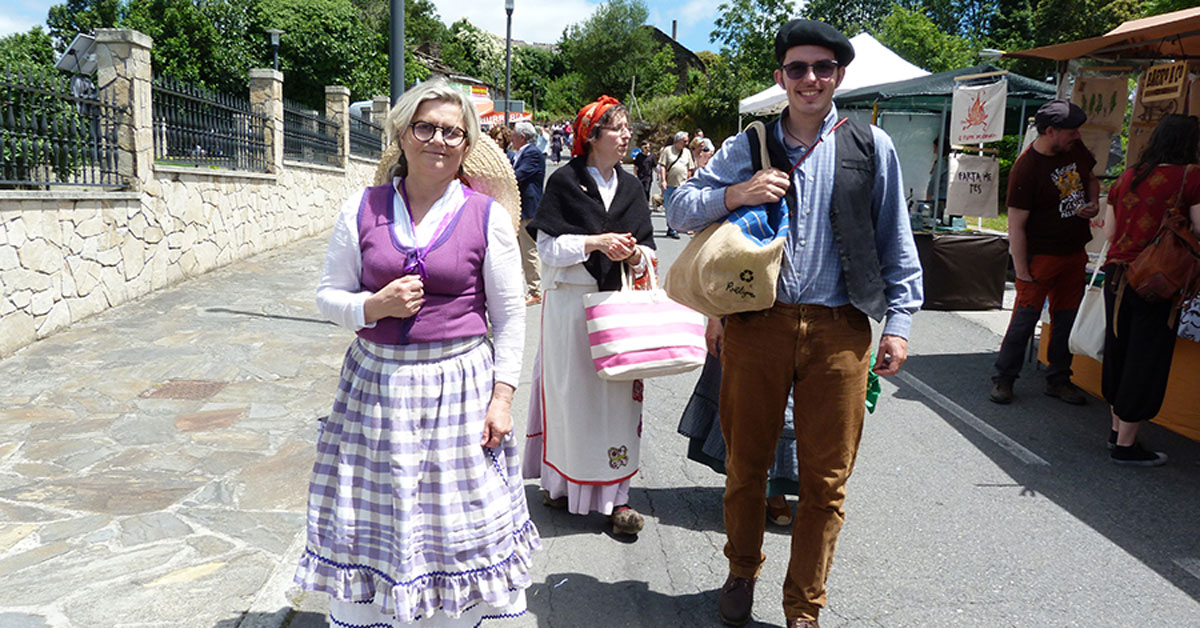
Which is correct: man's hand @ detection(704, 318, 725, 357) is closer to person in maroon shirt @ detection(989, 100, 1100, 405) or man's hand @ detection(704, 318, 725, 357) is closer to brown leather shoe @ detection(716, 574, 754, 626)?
brown leather shoe @ detection(716, 574, 754, 626)

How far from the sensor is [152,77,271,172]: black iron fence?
30.5ft

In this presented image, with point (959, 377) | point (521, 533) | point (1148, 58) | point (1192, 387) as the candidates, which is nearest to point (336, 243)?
point (521, 533)

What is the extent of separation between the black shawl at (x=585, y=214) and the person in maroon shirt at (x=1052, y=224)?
10.9ft

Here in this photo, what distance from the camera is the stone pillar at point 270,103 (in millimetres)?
12609

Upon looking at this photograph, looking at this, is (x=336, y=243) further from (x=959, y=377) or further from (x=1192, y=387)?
(x=959, y=377)

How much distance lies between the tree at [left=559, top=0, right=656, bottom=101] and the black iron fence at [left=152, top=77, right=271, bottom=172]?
63134 millimetres

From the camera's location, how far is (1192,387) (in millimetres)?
4922

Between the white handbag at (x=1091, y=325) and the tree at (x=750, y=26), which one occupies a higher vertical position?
the tree at (x=750, y=26)

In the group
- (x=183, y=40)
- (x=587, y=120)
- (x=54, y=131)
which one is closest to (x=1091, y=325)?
(x=587, y=120)

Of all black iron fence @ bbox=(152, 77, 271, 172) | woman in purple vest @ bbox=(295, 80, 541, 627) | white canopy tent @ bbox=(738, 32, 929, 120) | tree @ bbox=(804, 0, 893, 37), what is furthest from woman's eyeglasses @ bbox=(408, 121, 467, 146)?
tree @ bbox=(804, 0, 893, 37)

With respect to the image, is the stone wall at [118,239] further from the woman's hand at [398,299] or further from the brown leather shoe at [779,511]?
the brown leather shoe at [779,511]

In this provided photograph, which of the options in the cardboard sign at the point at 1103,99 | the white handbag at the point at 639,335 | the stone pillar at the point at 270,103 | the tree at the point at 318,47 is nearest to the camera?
the white handbag at the point at 639,335

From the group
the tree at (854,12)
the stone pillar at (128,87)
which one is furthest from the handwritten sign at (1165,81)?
the tree at (854,12)

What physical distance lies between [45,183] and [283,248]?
6.39 metres
